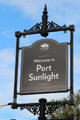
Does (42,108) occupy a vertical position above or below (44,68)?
below

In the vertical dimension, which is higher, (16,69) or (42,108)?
(16,69)

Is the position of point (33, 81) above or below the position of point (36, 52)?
below

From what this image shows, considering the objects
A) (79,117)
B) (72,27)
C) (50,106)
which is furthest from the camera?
(79,117)

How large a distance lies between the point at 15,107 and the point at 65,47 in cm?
253

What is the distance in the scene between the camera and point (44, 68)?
11.0 m

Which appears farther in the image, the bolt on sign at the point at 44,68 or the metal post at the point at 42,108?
the bolt on sign at the point at 44,68

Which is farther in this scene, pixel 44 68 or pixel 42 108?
pixel 44 68

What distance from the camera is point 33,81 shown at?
36.2 ft

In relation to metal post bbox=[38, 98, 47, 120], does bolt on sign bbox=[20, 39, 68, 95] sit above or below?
above

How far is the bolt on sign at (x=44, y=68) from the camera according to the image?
10.8 metres

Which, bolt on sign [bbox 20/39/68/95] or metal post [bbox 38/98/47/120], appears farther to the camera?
bolt on sign [bbox 20/39/68/95]

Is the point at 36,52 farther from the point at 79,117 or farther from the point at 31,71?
the point at 79,117

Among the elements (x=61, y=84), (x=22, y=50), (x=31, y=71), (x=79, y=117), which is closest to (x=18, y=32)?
(x=22, y=50)

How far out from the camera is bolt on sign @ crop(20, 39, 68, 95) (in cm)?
1080
